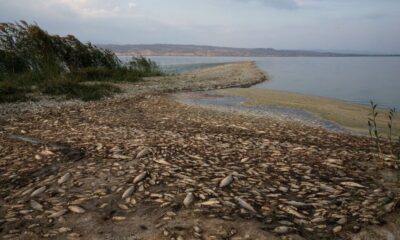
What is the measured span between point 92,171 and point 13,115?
5.95 meters

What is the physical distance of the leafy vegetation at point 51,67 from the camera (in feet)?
47.0

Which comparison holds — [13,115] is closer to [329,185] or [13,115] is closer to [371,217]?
[329,185]

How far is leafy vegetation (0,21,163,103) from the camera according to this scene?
14.3 m

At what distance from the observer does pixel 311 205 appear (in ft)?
14.3

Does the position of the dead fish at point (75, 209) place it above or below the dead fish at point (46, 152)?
below

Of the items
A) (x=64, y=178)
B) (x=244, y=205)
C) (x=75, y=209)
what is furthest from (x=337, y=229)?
(x=64, y=178)

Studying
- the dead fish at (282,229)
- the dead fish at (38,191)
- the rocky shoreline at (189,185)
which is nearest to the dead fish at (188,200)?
the rocky shoreline at (189,185)

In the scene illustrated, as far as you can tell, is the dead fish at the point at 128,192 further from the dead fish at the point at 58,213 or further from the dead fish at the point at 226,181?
the dead fish at the point at 226,181

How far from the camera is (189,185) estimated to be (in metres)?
4.80

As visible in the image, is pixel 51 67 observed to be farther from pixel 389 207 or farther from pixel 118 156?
pixel 389 207

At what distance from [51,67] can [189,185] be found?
15.8 metres

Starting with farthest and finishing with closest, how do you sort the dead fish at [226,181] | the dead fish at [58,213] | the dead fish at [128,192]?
the dead fish at [226,181] < the dead fish at [128,192] < the dead fish at [58,213]

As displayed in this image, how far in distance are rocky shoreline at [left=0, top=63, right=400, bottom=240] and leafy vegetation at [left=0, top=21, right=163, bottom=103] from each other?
6.22 m

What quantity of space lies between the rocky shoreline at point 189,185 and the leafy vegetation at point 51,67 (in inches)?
245
